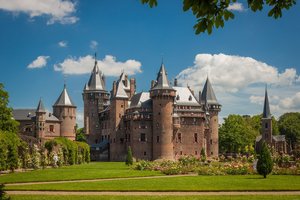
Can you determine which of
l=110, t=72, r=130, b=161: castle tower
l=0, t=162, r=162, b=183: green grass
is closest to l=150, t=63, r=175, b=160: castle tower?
l=110, t=72, r=130, b=161: castle tower

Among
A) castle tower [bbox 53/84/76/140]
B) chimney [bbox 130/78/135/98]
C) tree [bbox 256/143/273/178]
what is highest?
chimney [bbox 130/78/135/98]

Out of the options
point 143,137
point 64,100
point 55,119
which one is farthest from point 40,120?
point 143,137

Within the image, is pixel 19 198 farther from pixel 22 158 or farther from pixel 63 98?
pixel 63 98

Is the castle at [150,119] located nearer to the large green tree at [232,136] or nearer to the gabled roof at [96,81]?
the gabled roof at [96,81]

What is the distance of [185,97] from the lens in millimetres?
77812

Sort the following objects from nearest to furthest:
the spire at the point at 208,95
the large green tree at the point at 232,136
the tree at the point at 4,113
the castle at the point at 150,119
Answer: the tree at the point at 4,113, the castle at the point at 150,119, the spire at the point at 208,95, the large green tree at the point at 232,136

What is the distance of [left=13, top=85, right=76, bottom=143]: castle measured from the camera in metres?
78.9

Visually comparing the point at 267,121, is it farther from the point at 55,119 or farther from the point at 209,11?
the point at 209,11

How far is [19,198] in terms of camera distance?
19.3 meters

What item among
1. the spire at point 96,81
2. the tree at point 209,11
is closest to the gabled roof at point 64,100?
the spire at point 96,81

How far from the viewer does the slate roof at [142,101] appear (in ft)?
240

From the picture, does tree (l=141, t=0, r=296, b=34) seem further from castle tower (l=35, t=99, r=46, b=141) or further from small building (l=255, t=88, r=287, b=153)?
small building (l=255, t=88, r=287, b=153)

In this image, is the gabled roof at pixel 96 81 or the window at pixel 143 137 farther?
the gabled roof at pixel 96 81

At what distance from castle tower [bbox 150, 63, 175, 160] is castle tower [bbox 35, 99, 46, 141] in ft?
68.7
